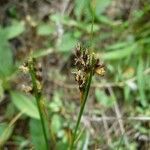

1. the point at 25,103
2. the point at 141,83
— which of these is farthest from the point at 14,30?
the point at 141,83

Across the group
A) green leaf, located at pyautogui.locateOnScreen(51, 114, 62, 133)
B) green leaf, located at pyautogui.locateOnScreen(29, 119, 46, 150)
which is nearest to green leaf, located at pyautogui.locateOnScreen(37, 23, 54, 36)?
green leaf, located at pyautogui.locateOnScreen(51, 114, 62, 133)

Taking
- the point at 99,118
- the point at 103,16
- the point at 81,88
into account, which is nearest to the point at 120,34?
the point at 103,16

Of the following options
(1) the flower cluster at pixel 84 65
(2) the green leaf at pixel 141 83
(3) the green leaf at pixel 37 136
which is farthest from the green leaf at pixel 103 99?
(1) the flower cluster at pixel 84 65

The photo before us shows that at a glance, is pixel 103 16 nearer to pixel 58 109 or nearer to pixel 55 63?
pixel 55 63

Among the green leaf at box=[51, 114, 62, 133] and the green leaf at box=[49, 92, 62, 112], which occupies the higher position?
the green leaf at box=[49, 92, 62, 112]

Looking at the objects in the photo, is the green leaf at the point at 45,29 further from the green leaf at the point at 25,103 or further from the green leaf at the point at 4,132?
the green leaf at the point at 4,132

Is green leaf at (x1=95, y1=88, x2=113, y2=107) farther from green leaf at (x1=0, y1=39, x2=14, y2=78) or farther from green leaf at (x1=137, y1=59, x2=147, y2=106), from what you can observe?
green leaf at (x1=0, y1=39, x2=14, y2=78)
